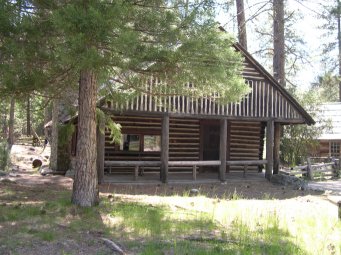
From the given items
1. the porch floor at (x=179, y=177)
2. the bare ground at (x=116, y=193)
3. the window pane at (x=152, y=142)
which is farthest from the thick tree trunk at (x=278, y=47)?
the window pane at (x=152, y=142)

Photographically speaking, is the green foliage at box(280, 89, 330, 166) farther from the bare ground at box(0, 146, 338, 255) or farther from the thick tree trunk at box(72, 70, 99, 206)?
the thick tree trunk at box(72, 70, 99, 206)

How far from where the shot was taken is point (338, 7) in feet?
60.7

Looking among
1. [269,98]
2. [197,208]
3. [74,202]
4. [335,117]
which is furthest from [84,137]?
[335,117]

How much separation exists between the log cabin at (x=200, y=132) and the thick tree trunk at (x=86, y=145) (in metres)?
5.33

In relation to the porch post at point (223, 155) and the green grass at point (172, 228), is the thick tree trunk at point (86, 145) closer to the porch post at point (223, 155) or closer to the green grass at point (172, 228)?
the green grass at point (172, 228)

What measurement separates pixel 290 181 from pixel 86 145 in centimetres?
1075

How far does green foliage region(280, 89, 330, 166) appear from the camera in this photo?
2575cm

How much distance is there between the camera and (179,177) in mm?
18500

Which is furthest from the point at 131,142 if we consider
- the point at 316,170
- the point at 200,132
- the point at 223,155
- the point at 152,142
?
the point at 316,170

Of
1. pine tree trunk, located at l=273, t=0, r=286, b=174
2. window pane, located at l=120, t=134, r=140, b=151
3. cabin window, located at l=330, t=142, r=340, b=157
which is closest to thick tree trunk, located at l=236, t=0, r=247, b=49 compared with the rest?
pine tree trunk, located at l=273, t=0, r=286, b=174

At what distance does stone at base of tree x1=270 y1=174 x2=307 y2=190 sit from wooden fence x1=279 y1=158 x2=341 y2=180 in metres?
2.41

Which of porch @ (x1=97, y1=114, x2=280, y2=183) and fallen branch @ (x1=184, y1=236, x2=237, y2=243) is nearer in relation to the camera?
fallen branch @ (x1=184, y1=236, x2=237, y2=243)

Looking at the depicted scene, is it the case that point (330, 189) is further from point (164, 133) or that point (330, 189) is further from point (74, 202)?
point (74, 202)

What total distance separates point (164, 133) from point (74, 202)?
24.0 feet
